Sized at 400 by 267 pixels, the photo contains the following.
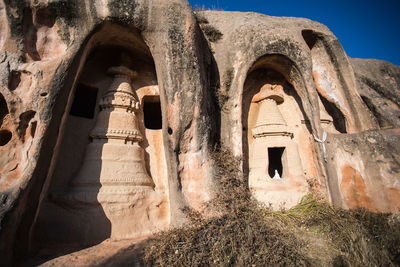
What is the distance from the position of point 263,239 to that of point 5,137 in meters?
3.53

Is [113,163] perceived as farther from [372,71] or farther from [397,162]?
[372,71]

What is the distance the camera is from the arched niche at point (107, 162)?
10.2 ft

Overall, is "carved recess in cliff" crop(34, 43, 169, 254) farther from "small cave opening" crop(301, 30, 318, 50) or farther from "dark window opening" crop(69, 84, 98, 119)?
"small cave opening" crop(301, 30, 318, 50)

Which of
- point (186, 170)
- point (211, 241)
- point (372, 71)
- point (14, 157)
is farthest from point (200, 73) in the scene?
point (372, 71)

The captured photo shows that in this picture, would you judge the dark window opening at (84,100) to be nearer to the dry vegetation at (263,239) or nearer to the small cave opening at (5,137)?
the small cave opening at (5,137)

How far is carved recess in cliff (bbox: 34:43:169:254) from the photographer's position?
3.14 m

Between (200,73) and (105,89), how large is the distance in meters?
1.89

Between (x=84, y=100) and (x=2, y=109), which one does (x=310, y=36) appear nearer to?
(x=84, y=100)

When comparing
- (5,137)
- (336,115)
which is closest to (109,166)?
(5,137)

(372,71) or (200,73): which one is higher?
(372,71)

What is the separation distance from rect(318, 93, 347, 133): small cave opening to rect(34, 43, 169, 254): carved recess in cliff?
419cm

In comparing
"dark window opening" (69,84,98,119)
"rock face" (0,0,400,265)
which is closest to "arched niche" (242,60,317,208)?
"rock face" (0,0,400,265)

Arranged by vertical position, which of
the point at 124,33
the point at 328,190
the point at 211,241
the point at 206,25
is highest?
the point at 206,25

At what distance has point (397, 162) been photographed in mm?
3607
